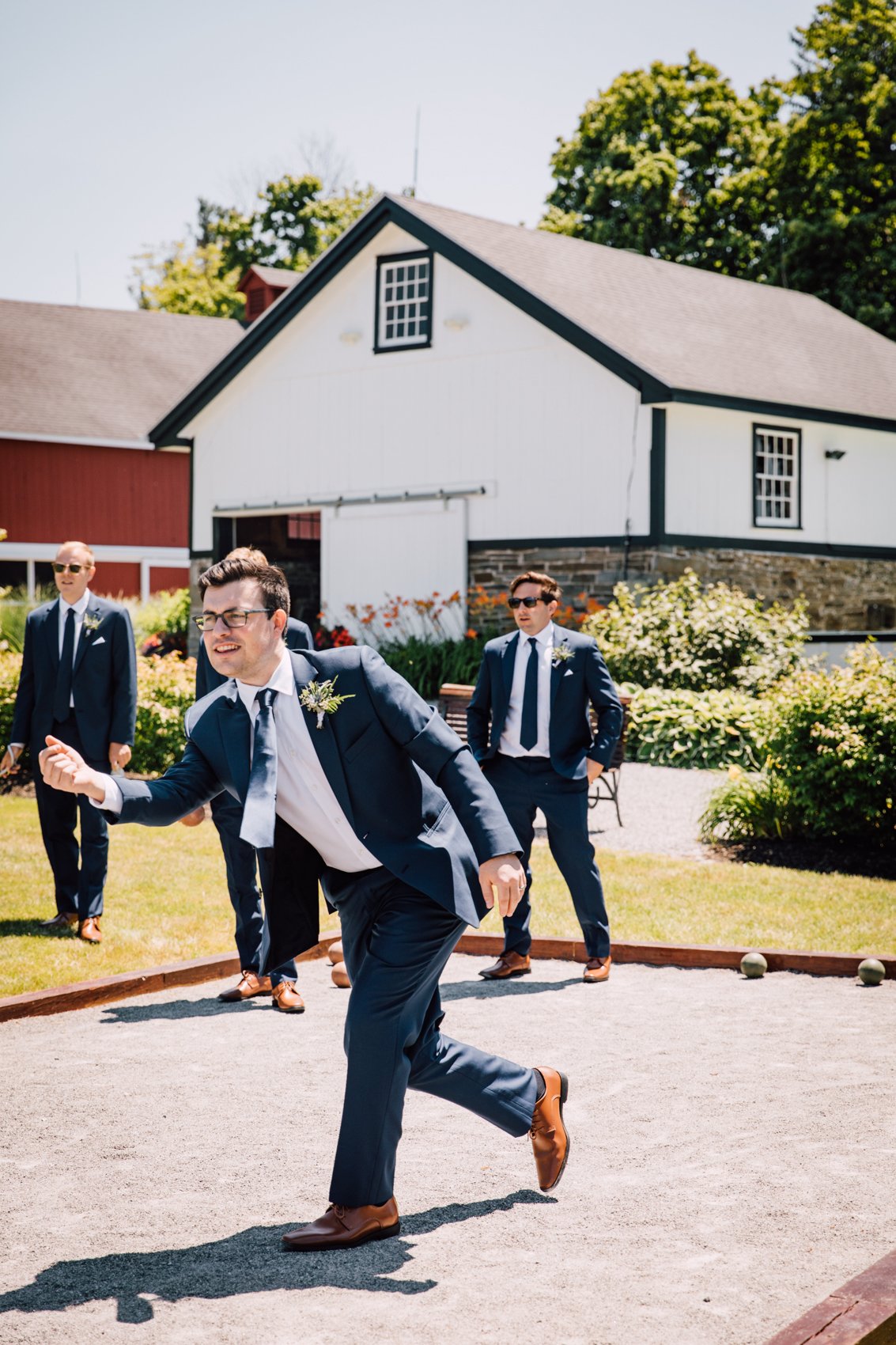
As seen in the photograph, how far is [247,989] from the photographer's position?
24.4ft

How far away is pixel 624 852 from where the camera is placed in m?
11.7

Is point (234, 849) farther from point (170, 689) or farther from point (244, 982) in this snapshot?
point (170, 689)

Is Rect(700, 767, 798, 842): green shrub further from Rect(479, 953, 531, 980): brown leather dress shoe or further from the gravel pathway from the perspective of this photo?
the gravel pathway

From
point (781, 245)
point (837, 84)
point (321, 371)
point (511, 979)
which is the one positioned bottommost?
point (511, 979)

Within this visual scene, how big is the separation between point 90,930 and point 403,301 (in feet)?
58.8

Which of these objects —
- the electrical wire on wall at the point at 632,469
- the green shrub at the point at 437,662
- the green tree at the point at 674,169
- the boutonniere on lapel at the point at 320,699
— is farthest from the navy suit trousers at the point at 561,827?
the green tree at the point at 674,169

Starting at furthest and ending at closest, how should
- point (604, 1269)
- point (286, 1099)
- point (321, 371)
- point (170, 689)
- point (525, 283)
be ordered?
point (321, 371) < point (525, 283) < point (170, 689) < point (286, 1099) < point (604, 1269)

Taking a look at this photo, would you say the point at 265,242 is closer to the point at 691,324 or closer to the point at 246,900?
the point at 691,324

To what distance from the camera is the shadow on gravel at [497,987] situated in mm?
7582

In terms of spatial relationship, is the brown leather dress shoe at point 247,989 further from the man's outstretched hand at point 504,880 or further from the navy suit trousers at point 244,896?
the man's outstretched hand at point 504,880

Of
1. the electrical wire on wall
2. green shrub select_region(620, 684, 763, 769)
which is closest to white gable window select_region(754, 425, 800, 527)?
the electrical wire on wall

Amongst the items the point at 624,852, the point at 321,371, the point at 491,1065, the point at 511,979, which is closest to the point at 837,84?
the point at 321,371

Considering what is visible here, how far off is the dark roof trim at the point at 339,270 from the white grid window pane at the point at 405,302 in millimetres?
558

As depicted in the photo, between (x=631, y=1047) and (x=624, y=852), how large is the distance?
5.28 metres
